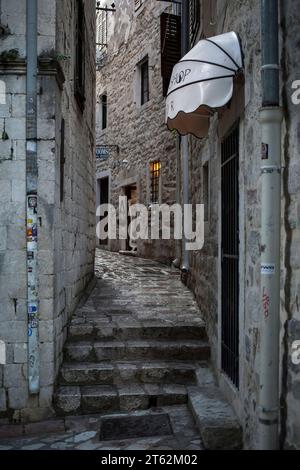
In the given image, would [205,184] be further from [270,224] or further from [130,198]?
[130,198]

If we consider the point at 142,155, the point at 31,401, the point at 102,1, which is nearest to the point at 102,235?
the point at 142,155

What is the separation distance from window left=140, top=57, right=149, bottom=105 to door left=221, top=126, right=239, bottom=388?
30.3 ft

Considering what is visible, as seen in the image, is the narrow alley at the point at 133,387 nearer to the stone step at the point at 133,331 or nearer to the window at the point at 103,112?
the stone step at the point at 133,331

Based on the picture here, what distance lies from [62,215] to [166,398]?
2.24m

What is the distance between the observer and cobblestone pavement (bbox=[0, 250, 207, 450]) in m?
4.13

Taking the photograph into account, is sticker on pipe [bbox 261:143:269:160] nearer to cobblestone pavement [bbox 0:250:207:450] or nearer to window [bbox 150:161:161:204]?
cobblestone pavement [bbox 0:250:207:450]

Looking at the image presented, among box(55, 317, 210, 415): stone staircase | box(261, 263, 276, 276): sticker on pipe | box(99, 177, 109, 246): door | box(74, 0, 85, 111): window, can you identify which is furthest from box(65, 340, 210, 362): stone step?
box(99, 177, 109, 246): door

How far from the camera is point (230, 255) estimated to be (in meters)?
4.55

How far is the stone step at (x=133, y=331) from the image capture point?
566cm

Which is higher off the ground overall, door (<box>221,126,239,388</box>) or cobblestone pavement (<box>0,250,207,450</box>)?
door (<box>221,126,239,388</box>)

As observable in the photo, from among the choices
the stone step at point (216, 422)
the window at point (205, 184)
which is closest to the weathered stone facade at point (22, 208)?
the stone step at point (216, 422)

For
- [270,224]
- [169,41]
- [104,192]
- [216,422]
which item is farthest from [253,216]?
[104,192]

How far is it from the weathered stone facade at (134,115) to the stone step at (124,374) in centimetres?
624

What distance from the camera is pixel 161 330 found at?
5.75 meters
